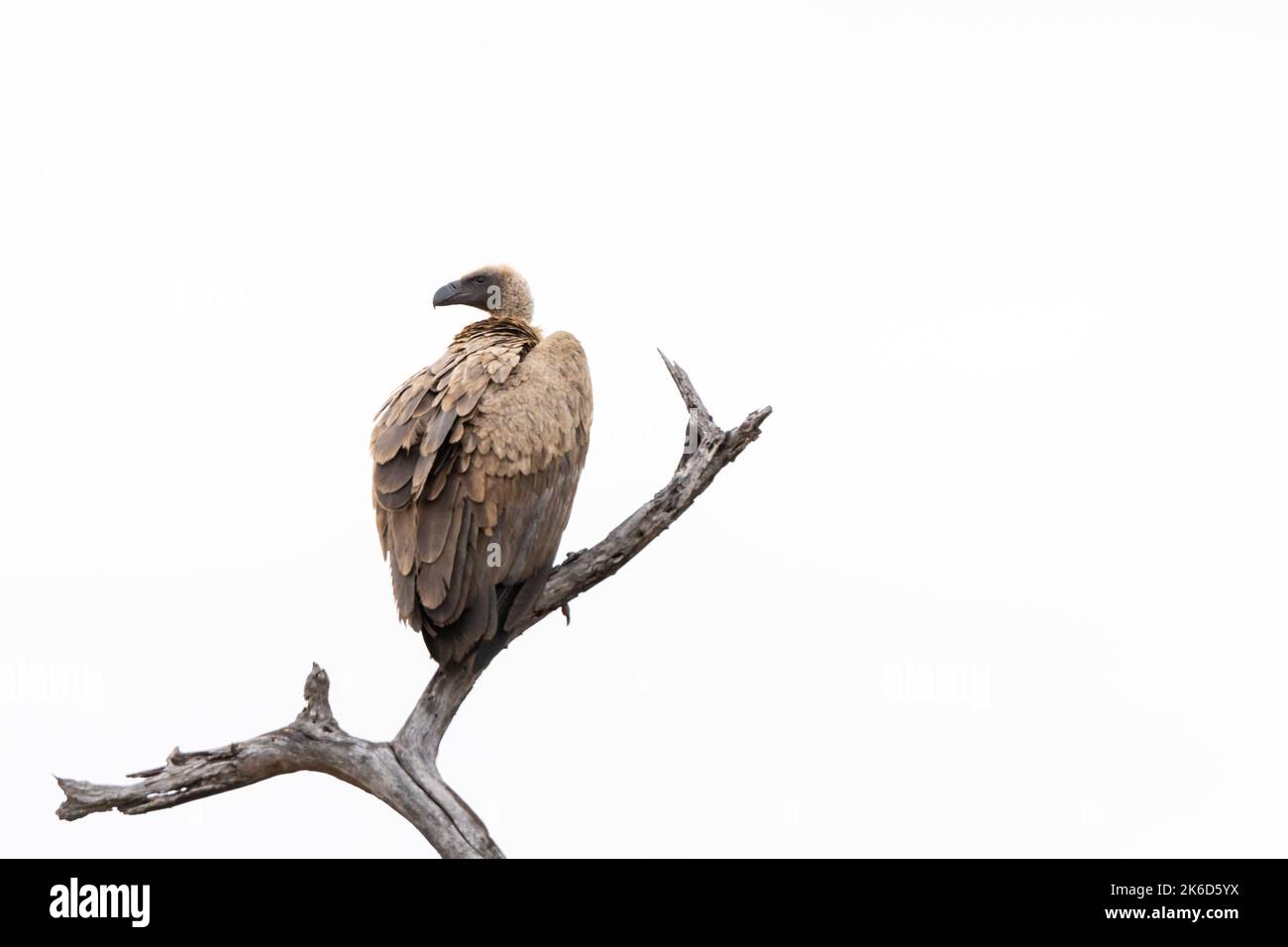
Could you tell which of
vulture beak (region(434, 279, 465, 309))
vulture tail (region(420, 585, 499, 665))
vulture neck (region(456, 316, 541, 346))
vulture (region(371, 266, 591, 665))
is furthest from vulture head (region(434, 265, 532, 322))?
vulture tail (region(420, 585, 499, 665))

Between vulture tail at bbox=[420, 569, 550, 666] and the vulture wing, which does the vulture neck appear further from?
vulture tail at bbox=[420, 569, 550, 666]

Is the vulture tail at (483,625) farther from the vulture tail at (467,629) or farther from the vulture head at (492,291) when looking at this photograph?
the vulture head at (492,291)

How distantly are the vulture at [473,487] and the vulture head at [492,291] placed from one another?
3.75 ft

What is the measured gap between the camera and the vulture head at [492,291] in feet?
27.7

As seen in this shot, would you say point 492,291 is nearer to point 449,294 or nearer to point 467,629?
point 449,294

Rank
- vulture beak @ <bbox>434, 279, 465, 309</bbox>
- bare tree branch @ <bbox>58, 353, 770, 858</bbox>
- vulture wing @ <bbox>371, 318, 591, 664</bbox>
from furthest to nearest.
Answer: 1. vulture beak @ <bbox>434, 279, 465, 309</bbox>
2. vulture wing @ <bbox>371, 318, 591, 664</bbox>
3. bare tree branch @ <bbox>58, 353, 770, 858</bbox>

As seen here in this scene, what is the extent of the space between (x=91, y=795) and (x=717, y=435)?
3.62 meters

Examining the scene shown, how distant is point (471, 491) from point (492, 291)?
6.64 feet

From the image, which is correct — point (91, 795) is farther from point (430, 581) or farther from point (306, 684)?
point (430, 581)

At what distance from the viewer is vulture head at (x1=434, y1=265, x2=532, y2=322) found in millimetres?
8445

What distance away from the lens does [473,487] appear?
6.83m

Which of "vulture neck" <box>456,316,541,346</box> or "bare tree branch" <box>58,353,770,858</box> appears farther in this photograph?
"vulture neck" <box>456,316,541,346</box>

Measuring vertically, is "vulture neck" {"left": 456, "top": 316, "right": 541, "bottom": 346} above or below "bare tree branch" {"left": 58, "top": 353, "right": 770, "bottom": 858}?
above
